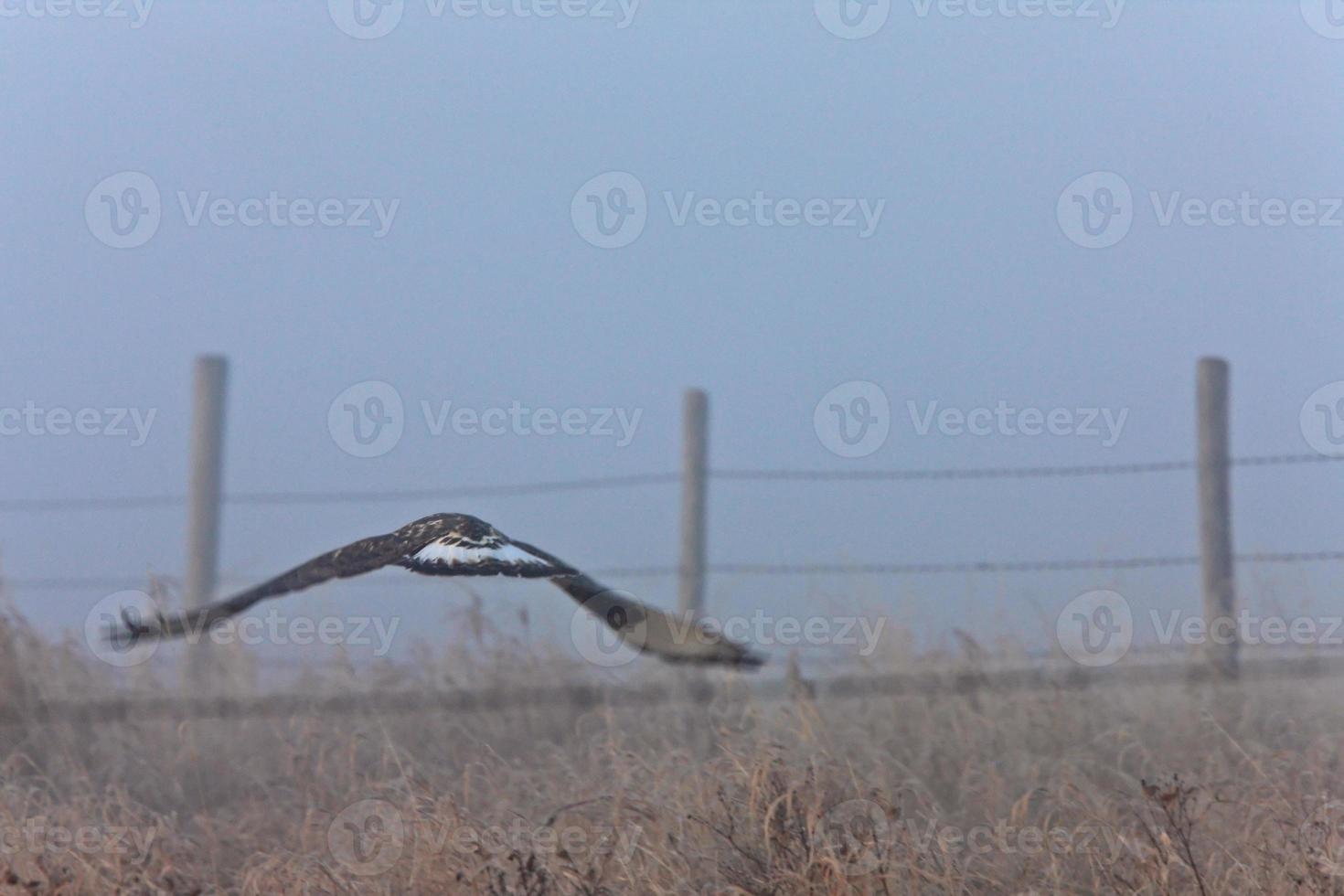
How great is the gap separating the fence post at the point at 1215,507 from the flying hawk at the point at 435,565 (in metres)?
2.93

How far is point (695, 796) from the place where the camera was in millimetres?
3947

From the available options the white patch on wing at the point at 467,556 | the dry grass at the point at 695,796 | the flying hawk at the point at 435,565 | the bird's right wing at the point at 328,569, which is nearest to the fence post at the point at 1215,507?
the dry grass at the point at 695,796

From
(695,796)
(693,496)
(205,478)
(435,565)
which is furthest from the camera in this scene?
(205,478)

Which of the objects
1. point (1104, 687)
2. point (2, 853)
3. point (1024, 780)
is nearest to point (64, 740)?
point (2, 853)

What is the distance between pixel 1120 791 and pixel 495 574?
7.80 ft

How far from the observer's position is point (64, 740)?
18.3 ft

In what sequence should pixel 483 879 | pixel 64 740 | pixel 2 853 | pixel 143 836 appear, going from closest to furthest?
pixel 483 879 → pixel 2 853 → pixel 143 836 → pixel 64 740

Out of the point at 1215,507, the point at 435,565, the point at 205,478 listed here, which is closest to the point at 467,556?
the point at 435,565

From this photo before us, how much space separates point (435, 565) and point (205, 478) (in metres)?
3.39

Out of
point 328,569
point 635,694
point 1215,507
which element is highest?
point 1215,507

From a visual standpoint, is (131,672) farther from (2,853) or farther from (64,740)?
(2,853)

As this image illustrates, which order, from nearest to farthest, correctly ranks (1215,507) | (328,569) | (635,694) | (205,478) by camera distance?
(328,569)
(635,694)
(1215,507)
(205,478)

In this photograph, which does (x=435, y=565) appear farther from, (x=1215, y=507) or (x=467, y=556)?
(x=1215, y=507)

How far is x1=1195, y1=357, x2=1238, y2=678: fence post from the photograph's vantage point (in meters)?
6.05
